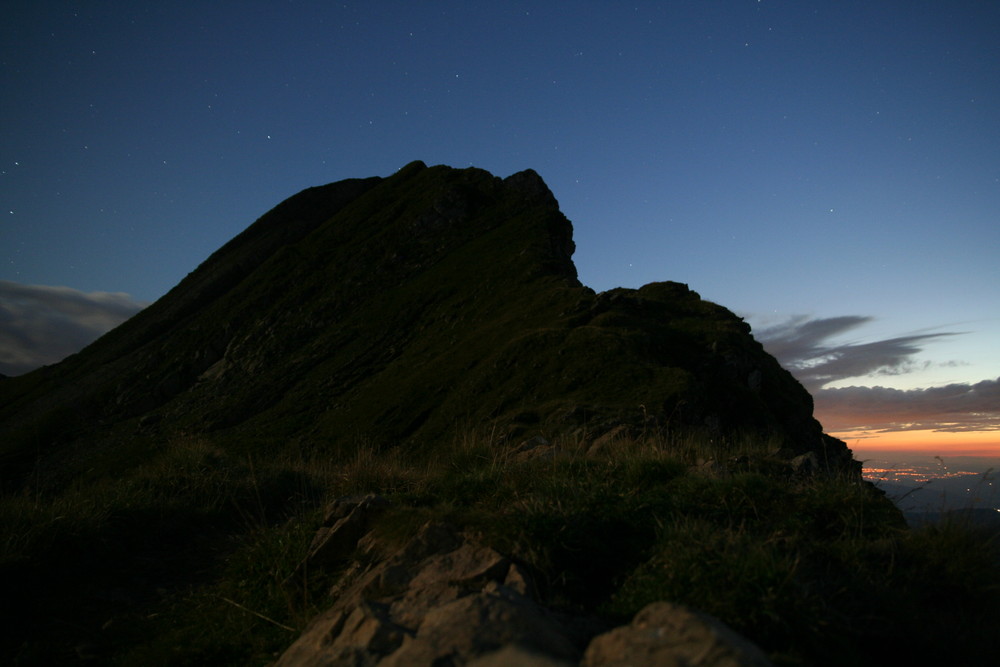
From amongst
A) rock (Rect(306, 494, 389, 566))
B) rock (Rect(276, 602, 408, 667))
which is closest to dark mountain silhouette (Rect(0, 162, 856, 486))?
rock (Rect(306, 494, 389, 566))

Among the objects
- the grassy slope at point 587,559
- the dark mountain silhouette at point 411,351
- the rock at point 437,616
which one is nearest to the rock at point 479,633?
the rock at point 437,616

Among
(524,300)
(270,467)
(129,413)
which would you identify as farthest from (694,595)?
(129,413)

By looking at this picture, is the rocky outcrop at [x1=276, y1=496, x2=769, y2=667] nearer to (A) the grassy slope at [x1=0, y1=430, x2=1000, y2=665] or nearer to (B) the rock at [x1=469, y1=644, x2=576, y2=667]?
(B) the rock at [x1=469, y1=644, x2=576, y2=667]

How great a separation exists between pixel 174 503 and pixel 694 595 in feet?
23.0

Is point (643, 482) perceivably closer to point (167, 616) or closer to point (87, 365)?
point (167, 616)

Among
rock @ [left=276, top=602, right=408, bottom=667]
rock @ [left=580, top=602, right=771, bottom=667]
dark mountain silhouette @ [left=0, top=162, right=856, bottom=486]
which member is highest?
dark mountain silhouette @ [left=0, top=162, right=856, bottom=486]

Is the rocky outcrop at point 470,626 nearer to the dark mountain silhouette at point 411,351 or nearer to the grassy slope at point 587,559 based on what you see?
the grassy slope at point 587,559

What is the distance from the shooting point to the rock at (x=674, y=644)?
7.05 feet

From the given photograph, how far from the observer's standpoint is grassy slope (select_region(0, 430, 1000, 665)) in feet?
10.1

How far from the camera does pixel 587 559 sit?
3822 mm

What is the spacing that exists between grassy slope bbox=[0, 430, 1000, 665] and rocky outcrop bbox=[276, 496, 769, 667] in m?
0.29

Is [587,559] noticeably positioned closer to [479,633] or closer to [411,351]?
[479,633]

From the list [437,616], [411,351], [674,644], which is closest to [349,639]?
[437,616]

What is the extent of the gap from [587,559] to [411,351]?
4068 centimetres
